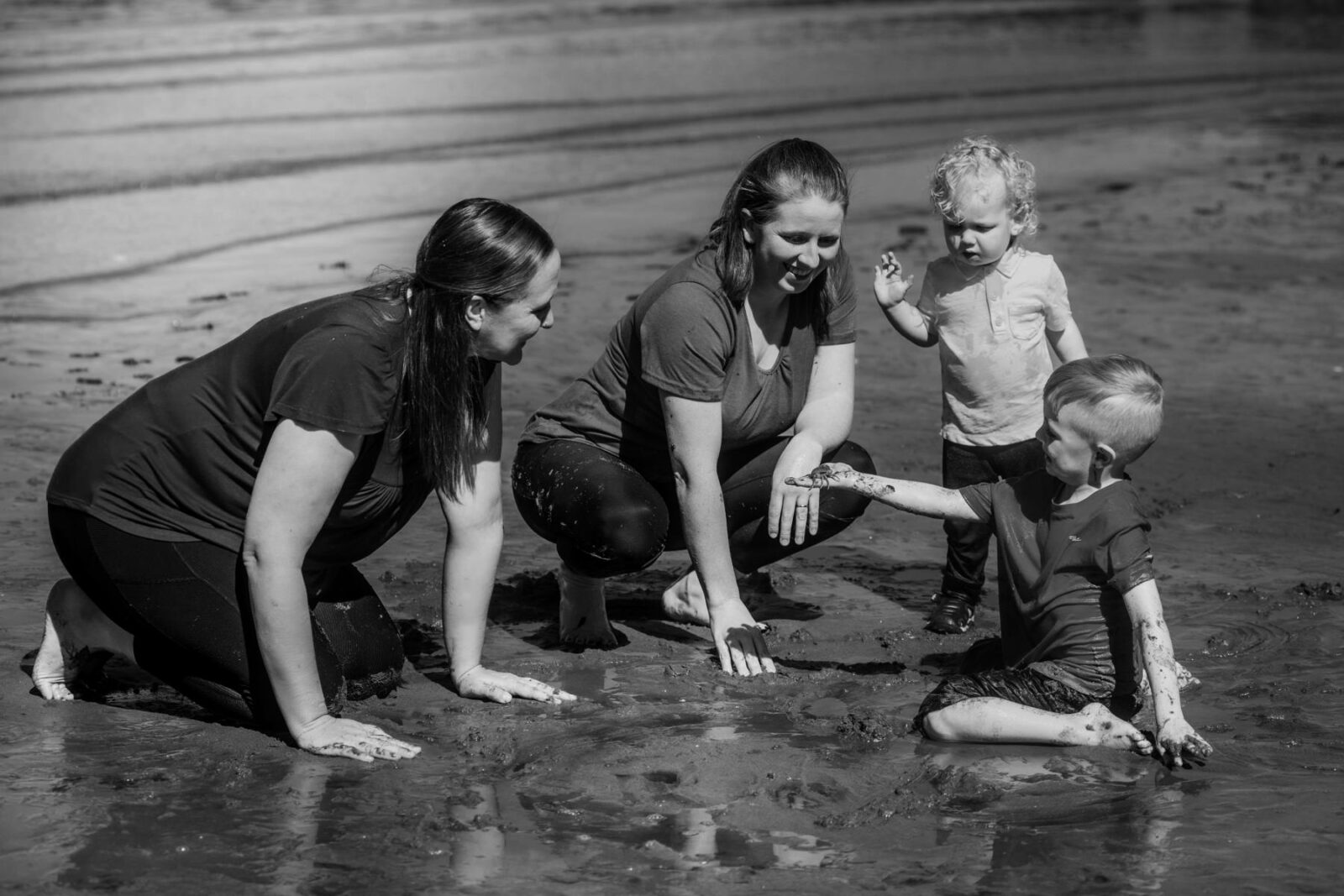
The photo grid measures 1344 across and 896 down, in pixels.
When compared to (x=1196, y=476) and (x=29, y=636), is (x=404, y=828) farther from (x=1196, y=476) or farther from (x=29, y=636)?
(x=1196, y=476)

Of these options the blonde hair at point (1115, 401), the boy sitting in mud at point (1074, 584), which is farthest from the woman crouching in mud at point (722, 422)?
the blonde hair at point (1115, 401)

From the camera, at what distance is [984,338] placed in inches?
181

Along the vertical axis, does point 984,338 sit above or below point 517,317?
below

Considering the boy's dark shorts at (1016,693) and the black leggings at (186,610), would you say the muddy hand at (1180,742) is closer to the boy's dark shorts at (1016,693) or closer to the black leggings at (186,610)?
the boy's dark shorts at (1016,693)

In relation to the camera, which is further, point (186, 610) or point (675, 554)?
point (675, 554)

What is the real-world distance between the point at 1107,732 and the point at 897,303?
146 centimetres

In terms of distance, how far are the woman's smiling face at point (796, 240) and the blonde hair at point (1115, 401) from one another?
2.49 feet

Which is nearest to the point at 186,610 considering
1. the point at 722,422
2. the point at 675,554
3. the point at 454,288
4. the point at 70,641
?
the point at 70,641

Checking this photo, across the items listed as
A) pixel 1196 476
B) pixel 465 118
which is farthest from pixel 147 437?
pixel 465 118

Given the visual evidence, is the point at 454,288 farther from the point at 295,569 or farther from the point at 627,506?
the point at 627,506

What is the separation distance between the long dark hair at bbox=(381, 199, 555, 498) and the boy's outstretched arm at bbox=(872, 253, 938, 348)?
4.05ft

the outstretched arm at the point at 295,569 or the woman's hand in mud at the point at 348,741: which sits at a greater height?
the outstretched arm at the point at 295,569

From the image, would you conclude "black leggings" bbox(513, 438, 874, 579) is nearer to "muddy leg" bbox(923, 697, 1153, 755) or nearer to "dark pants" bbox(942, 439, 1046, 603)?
"dark pants" bbox(942, 439, 1046, 603)

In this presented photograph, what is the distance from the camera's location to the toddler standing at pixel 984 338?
4547 millimetres
